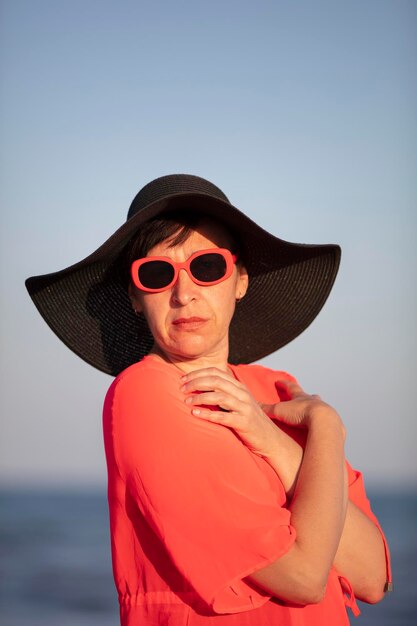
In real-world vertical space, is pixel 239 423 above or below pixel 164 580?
above

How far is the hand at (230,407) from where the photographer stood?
8.28 feet

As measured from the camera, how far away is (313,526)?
7.99 feet

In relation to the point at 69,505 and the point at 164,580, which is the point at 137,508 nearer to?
the point at 164,580

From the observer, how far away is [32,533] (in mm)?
17750

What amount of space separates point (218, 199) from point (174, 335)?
0.46 m

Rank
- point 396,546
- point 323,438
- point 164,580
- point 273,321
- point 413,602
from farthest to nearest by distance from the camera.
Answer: point 396,546
point 413,602
point 273,321
point 323,438
point 164,580

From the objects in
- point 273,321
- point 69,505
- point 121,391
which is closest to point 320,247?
point 273,321

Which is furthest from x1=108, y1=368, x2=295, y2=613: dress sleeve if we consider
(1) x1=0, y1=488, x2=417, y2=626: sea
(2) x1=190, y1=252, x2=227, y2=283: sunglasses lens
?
(1) x1=0, y1=488, x2=417, y2=626: sea

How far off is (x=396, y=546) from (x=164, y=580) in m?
14.3

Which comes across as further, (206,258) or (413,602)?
(413,602)

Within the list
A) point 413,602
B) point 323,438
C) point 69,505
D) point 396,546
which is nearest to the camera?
point 323,438

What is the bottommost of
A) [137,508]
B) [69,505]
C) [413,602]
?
[69,505]

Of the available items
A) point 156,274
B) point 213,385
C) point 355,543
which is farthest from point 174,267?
point 355,543

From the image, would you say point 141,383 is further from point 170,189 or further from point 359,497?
point 359,497
